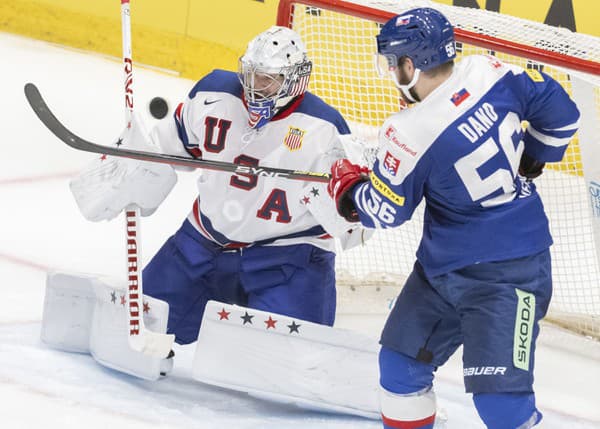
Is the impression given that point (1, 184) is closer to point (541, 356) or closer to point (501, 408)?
point (541, 356)

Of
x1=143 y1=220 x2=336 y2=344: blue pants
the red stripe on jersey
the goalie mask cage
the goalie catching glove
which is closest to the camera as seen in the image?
the red stripe on jersey

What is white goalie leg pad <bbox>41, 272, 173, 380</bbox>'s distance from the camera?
300 centimetres

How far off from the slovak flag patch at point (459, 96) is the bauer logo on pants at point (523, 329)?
0.43 m

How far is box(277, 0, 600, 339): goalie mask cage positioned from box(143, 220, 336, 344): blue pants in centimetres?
68

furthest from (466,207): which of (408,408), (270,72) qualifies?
(270,72)

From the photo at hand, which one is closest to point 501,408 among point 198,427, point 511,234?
point 511,234

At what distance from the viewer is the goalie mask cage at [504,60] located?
332cm

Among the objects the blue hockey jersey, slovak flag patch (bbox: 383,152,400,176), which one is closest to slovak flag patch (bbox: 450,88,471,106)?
the blue hockey jersey

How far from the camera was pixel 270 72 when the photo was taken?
2.91 metres

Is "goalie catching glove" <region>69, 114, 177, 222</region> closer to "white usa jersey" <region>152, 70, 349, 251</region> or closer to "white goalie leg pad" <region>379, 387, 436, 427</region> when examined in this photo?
"white usa jersey" <region>152, 70, 349, 251</region>

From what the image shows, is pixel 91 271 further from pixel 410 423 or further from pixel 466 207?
pixel 466 207

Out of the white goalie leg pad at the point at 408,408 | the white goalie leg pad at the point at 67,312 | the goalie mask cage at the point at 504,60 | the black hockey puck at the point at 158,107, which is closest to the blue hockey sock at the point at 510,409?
the white goalie leg pad at the point at 408,408

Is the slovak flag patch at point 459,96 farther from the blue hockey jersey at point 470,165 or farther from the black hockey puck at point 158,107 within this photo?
the black hockey puck at point 158,107

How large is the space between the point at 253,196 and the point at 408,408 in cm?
79
